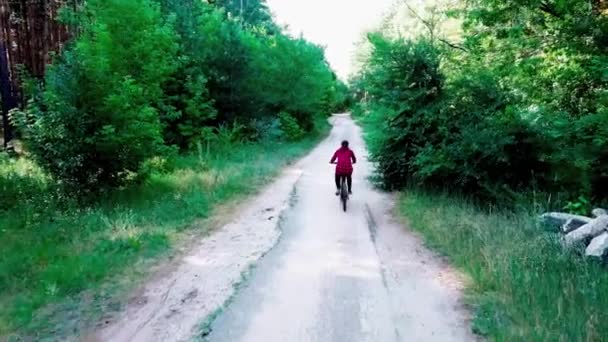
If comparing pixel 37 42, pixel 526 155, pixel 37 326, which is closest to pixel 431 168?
pixel 526 155

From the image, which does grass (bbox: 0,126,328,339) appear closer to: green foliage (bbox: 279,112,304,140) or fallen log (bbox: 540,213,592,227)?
fallen log (bbox: 540,213,592,227)

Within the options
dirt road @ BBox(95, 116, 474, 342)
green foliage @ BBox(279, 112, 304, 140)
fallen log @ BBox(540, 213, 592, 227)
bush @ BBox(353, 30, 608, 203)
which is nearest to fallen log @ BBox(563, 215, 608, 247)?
fallen log @ BBox(540, 213, 592, 227)

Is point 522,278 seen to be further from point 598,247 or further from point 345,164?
point 345,164

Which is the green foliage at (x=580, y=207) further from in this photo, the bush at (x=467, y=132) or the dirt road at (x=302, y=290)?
the dirt road at (x=302, y=290)

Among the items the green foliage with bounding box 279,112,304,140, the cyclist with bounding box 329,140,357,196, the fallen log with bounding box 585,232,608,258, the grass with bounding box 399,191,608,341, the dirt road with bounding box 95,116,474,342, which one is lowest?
the dirt road with bounding box 95,116,474,342

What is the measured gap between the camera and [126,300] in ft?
20.4

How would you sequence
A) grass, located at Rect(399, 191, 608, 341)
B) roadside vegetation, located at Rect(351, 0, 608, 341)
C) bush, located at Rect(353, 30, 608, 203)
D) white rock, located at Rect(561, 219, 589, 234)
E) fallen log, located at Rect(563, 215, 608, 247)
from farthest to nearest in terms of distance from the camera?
bush, located at Rect(353, 30, 608, 203) → white rock, located at Rect(561, 219, 589, 234) → fallen log, located at Rect(563, 215, 608, 247) → roadside vegetation, located at Rect(351, 0, 608, 341) → grass, located at Rect(399, 191, 608, 341)

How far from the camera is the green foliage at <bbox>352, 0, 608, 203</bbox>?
32.1 ft

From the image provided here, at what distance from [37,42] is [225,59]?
835 cm

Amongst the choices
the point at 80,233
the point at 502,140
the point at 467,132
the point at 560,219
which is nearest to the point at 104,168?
the point at 80,233

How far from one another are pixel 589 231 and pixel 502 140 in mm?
3599

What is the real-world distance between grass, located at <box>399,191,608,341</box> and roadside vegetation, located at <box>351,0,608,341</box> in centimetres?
2

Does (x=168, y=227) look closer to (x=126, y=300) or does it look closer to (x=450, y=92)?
(x=126, y=300)

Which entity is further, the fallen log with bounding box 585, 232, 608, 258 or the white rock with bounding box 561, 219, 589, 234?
the white rock with bounding box 561, 219, 589, 234
